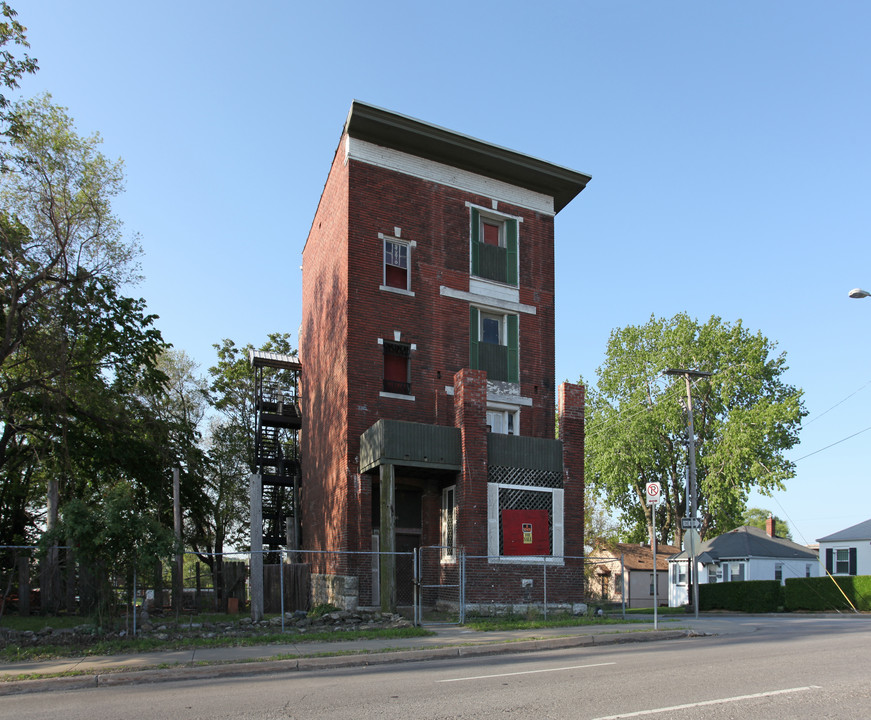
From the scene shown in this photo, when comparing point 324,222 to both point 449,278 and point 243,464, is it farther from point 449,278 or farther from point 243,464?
point 243,464

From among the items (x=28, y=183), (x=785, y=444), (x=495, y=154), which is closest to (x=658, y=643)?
(x=495, y=154)

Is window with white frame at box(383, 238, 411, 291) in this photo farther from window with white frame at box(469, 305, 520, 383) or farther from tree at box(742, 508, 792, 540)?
tree at box(742, 508, 792, 540)

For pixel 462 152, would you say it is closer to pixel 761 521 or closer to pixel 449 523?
pixel 449 523

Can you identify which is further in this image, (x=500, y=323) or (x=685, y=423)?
(x=685, y=423)

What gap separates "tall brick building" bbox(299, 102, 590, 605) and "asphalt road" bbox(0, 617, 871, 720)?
8.88 m

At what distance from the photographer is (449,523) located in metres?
23.2

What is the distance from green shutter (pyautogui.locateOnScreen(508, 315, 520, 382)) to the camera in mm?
25766

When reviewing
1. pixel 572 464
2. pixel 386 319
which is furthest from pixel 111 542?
pixel 572 464

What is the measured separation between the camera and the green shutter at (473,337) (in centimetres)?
2530

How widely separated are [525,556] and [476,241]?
427 inches

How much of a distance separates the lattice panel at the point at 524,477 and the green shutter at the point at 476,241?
718cm

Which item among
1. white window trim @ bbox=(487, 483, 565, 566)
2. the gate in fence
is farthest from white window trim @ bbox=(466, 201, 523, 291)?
the gate in fence

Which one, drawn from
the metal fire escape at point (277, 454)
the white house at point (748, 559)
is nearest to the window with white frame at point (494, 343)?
the metal fire escape at point (277, 454)

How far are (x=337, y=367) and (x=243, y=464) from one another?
78.8ft
